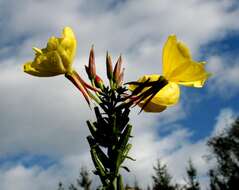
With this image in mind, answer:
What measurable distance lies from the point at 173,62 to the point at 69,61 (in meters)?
0.46

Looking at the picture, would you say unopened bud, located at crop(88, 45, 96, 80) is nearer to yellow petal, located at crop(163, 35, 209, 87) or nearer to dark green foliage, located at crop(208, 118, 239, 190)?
yellow petal, located at crop(163, 35, 209, 87)

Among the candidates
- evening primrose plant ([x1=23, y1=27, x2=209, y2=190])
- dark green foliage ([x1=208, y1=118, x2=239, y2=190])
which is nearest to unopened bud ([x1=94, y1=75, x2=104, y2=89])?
evening primrose plant ([x1=23, y1=27, x2=209, y2=190])

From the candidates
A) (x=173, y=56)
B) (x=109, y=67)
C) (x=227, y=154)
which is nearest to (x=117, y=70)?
(x=109, y=67)

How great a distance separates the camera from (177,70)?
2053 mm

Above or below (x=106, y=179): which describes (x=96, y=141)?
above

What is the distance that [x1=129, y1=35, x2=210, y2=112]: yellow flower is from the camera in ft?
6.66

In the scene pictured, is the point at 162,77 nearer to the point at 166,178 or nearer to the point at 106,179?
the point at 106,179

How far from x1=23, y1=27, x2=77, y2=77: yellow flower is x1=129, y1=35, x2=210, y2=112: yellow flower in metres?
0.31

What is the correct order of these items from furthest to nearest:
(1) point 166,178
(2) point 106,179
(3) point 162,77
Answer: (1) point 166,178 → (3) point 162,77 → (2) point 106,179

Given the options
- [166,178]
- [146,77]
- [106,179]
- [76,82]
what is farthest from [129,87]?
[166,178]

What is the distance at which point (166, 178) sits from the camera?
28.9 meters

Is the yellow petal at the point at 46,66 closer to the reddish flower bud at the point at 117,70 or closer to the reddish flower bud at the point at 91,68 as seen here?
the reddish flower bud at the point at 91,68

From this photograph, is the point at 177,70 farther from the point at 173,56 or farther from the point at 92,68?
the point at 92,68

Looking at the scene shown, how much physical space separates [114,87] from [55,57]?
11.3 inches
